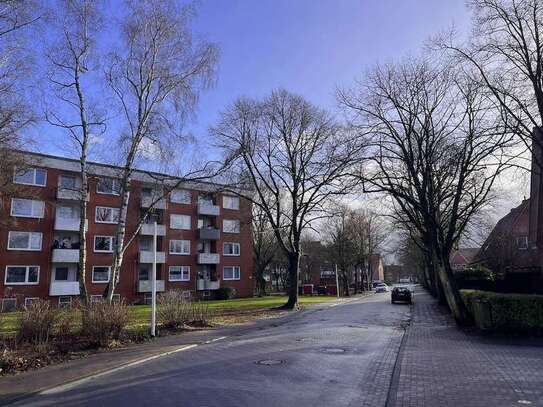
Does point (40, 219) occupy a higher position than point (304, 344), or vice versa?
point (40, 219)

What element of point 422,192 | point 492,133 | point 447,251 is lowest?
point 447,251

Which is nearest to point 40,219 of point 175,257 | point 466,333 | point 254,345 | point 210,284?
point 175,257

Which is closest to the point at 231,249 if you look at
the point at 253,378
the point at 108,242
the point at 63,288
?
the point at 108,242

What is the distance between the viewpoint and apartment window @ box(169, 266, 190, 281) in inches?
1818

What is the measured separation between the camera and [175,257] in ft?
153

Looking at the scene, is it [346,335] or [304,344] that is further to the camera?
[346,335]

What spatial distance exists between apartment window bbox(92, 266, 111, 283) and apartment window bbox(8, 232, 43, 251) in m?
5.03

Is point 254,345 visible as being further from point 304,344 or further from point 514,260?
point 514,260

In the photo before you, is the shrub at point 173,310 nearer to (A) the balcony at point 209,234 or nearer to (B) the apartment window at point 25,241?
(B) the apartment window at point 25,241

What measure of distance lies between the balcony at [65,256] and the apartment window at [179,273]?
10514mm

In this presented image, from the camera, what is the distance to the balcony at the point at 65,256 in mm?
36844

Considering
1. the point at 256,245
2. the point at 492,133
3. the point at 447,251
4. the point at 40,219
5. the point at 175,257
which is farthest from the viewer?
the point at 256,245

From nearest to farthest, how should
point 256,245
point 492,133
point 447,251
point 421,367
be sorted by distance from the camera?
point 421,367 → point 492,133 → point 447,251 → point 256,245

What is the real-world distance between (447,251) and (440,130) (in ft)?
17.8
